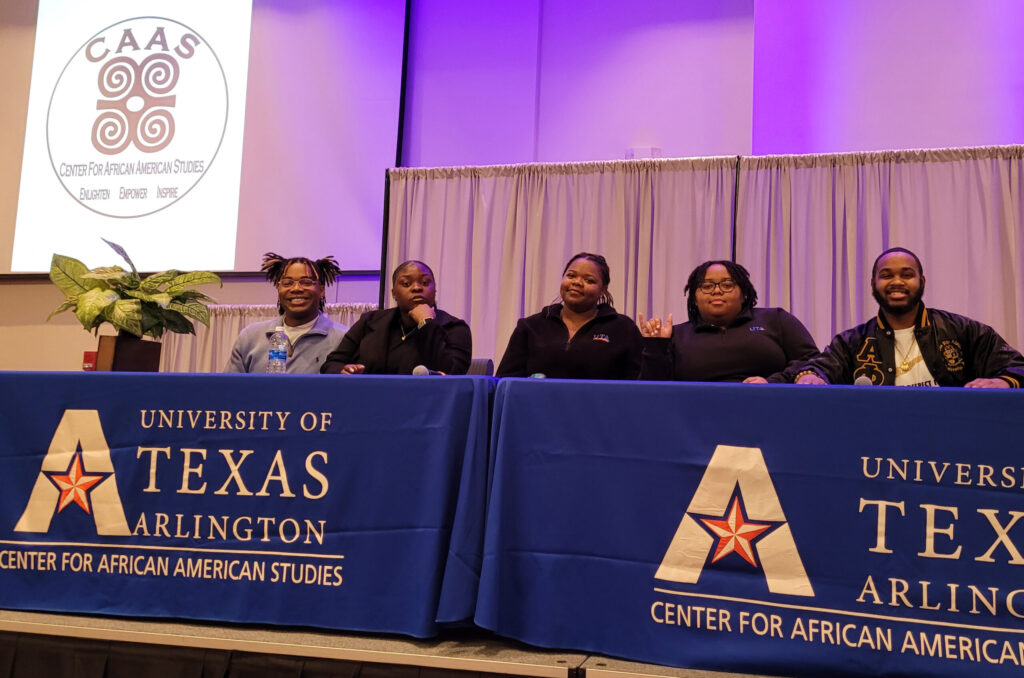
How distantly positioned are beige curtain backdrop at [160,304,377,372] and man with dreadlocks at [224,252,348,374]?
1991 mm

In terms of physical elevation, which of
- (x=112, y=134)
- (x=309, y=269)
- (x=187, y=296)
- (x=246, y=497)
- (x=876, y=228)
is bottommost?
(x=246, y=497)

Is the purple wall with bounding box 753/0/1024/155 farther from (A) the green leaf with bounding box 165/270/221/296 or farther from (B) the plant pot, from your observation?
(B) the plant pot

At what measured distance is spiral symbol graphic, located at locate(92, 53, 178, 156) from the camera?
18.6ft

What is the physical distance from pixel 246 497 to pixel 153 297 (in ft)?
3.36

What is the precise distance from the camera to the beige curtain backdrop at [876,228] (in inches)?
177

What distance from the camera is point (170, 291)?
116 inches

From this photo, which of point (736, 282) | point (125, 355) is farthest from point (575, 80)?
point (125, 355)

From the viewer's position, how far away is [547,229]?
5.21 meters

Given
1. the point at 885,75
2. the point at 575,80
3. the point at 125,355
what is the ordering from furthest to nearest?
the point at 575,80
the point at 885,75
the point at 125,355

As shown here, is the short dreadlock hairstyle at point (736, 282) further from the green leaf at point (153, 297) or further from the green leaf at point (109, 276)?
the green leaf at point (109, 276)

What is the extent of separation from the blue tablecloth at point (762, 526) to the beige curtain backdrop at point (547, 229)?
3035mm

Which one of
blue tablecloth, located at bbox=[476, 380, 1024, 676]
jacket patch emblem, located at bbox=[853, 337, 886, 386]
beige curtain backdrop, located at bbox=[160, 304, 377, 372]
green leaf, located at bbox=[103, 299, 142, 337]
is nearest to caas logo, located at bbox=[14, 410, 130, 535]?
green leaf, located at bbox=[103, 299, 142, 337]

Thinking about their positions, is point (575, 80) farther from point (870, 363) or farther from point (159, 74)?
point (870, 363)

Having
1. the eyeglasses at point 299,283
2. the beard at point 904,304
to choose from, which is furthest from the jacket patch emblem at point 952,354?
the eyeglasses at point 299,283
